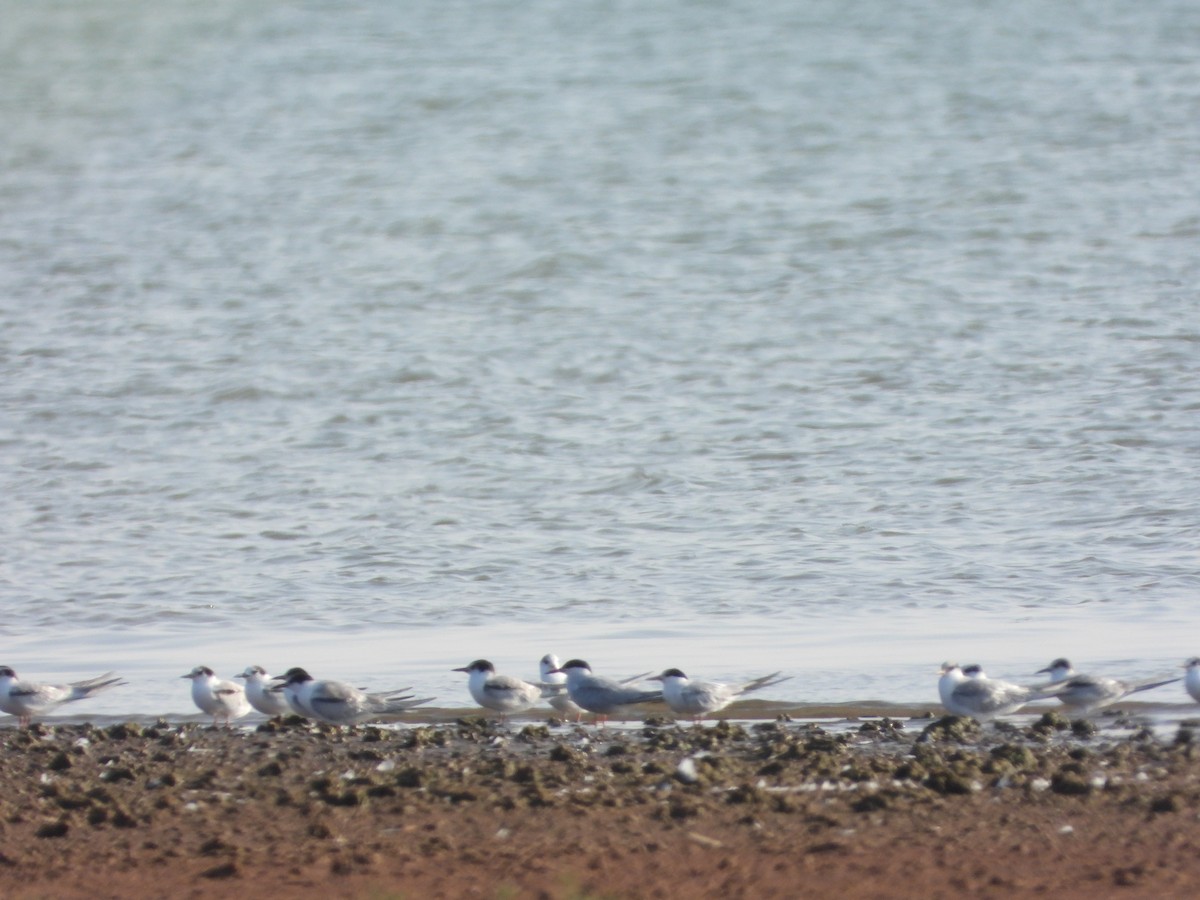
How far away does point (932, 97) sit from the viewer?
1394 inches

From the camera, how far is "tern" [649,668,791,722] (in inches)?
357

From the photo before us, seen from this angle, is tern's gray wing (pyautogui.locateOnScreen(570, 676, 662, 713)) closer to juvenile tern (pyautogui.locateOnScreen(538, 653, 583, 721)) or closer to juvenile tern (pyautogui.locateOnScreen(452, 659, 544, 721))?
juvenile tern (pyautogui.locateOnScreen(538, 653, 583, 721))

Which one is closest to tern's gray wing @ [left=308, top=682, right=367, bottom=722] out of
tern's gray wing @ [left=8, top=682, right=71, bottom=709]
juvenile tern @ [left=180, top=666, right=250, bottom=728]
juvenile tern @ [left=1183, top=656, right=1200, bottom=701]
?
juvenile tern @ [left=180, top=666, right=250, bottom=728]

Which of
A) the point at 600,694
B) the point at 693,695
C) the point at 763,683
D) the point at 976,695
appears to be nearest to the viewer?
the point at 976,695

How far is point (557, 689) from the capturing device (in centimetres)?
959

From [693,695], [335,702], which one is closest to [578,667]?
[693,695]

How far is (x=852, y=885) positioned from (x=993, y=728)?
2631 mm

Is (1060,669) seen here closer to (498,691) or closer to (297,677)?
(498,691)

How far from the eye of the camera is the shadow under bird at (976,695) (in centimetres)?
863

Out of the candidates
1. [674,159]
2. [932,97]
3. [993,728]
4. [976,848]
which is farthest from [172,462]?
[932,97]

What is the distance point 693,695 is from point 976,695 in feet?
4.31

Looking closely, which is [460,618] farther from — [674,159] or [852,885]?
[674,159]

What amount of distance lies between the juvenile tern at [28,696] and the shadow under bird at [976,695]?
4316mm

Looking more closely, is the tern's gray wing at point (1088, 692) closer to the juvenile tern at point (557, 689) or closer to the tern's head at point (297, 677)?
the juvenile tern at point (557, 689)
